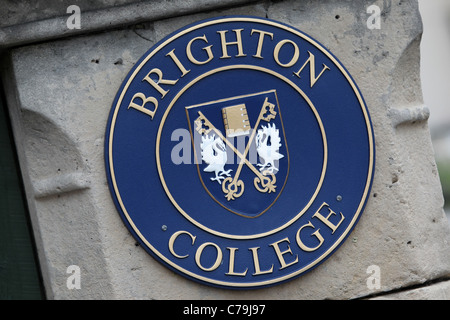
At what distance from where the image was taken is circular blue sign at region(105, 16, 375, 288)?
4082 mm

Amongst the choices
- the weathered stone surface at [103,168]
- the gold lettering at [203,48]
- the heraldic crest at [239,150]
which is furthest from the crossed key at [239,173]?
→ the weathered stone surface at [103,168]

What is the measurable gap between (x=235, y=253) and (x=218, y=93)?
2.71 ft

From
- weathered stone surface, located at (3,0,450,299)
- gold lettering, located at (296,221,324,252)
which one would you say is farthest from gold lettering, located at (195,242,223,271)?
gold lettering, located at (296,221,324,252)

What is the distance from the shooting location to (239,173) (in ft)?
13.6

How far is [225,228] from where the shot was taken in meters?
4.11

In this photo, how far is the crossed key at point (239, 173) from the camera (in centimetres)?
413

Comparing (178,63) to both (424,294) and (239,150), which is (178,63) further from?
(424,294)

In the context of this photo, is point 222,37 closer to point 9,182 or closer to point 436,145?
point 9,182

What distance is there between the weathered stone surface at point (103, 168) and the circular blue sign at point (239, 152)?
0.08 metres

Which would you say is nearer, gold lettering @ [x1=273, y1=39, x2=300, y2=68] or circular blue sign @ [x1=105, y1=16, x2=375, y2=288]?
circular blue sign @ [x1=105, y1=16, x2=375, y2=288]

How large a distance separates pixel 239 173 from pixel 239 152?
0.36 feet

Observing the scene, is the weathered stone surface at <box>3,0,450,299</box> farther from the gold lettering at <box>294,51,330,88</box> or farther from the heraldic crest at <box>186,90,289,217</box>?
the heraldic crest at <box>186,90,289,217</box>
